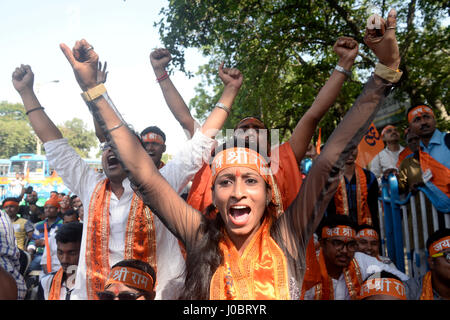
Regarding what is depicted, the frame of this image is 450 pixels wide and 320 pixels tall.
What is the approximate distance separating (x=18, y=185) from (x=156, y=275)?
28.8ft

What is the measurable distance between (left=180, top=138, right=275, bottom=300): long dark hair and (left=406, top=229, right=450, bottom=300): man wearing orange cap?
73.4 inches

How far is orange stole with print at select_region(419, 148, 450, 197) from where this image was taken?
3307 mm

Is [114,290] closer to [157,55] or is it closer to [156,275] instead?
[156,275]

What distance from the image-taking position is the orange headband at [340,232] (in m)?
3.03

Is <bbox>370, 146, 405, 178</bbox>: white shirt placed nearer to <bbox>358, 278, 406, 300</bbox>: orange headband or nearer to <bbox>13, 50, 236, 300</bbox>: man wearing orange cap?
<bbox>358, 278, 406, 300</bbox>: orange headband

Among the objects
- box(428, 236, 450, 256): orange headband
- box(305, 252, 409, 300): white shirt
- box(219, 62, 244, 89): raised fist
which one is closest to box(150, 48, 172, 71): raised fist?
box(219, 62, 244, 89): raised fist

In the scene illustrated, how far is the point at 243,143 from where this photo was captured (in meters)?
1.73

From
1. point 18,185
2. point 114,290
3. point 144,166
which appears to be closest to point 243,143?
point 144,166

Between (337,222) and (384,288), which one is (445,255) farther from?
(337,222)

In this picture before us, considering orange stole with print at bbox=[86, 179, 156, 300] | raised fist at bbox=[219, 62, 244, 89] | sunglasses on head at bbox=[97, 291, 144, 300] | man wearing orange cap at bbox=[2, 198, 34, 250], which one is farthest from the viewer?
man wearing orange cap at bbox=[2, 198, 34, 250]

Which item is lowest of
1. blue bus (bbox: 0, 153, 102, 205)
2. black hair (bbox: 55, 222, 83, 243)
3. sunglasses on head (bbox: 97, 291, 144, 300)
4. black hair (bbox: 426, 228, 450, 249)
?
sunglasses on head (bbox: 97, 291, 144, 300)

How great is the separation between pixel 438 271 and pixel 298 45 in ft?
18.9

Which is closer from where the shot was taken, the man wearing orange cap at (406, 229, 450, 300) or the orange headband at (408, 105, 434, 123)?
the man wearing orange cap at (406, 229, 450, 300)

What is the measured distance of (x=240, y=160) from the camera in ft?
5.29
